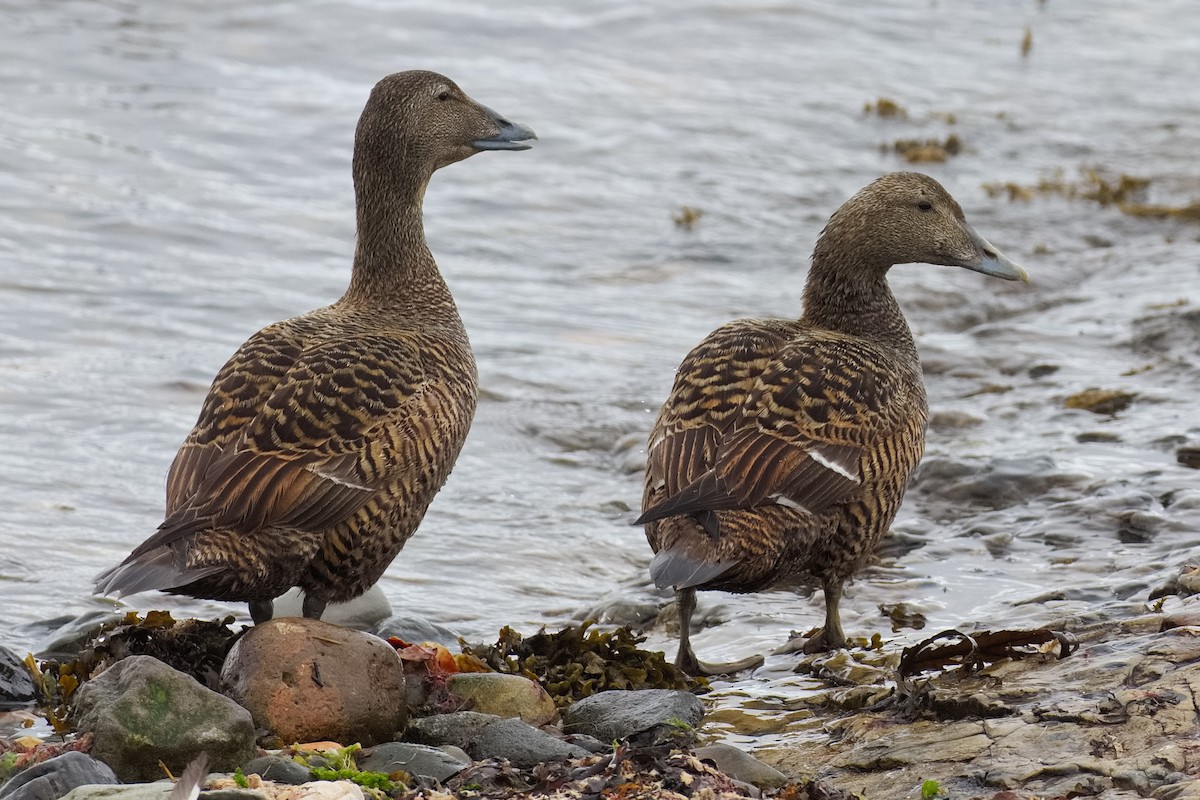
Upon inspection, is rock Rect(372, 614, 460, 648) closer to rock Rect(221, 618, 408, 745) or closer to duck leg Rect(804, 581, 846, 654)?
rock Rect(221, 618, 408, 745)

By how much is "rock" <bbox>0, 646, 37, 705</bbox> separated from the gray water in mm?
628

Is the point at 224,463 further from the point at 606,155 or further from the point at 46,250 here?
the point at 606,155

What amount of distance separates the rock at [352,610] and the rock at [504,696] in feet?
3.39

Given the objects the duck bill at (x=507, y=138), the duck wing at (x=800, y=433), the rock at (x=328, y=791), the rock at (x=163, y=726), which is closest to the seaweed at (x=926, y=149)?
the duck bill at (x=507, y=138)

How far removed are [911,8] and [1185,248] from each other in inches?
344

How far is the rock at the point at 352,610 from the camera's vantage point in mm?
5926

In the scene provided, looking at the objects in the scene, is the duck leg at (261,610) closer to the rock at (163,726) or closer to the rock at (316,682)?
the rock at (316,682)

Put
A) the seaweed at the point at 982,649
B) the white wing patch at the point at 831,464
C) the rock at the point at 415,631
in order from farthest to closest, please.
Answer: the rock at the point at 415,631, the white wing patch at the point at 831,464, the seaweed at the point at 982,649

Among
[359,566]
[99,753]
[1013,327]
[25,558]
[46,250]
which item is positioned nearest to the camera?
[99,753]

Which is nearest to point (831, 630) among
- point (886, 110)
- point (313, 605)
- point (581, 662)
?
point (581, 662)

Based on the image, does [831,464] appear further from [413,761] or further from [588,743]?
[413,761]

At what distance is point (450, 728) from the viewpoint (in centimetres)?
468

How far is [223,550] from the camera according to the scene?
15.9ft

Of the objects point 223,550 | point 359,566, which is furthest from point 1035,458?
point 223,550
